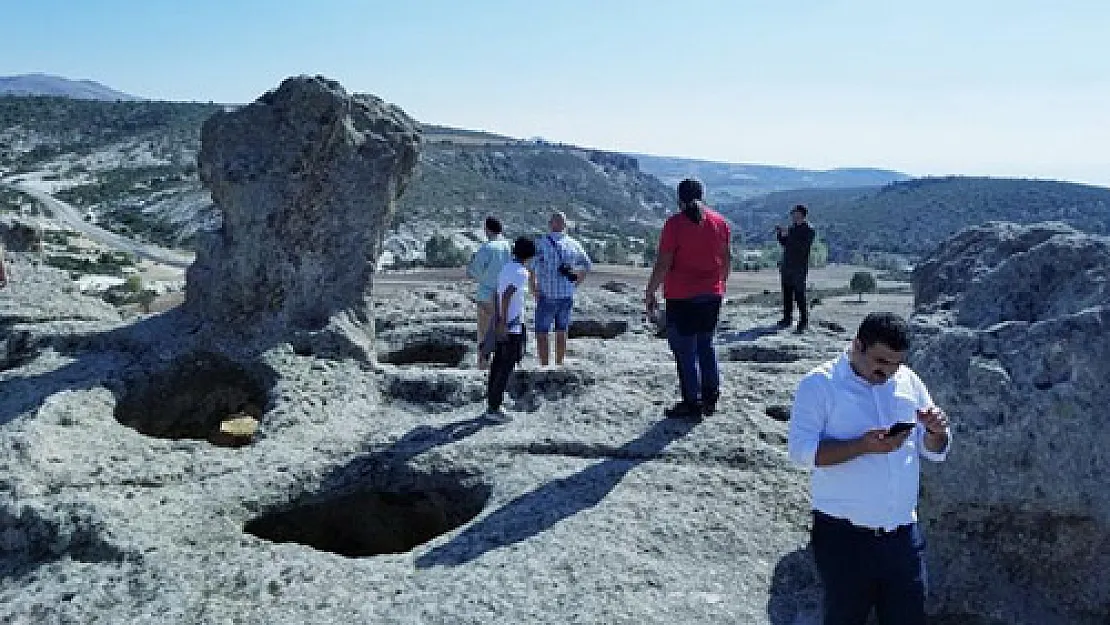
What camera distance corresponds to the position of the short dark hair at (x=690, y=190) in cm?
885

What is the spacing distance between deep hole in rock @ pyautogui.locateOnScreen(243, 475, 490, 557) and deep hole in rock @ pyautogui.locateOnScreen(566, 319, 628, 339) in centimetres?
922

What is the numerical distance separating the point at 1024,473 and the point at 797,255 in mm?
9102

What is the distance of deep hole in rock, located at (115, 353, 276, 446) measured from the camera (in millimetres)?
10922

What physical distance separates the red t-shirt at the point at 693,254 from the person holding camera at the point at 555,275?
2.51m

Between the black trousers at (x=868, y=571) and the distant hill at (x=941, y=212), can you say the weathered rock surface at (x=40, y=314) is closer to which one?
the black trousers at (x=868, y=571)

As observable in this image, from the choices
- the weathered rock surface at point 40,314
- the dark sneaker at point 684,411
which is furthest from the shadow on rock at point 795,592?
the weathered rock surface at point 40,314

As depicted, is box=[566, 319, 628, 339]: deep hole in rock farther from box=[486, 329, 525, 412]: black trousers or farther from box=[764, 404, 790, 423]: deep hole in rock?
box=[486, 329, 525, 412]: black trousers

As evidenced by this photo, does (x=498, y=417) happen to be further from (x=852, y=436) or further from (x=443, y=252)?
(x=443, y=252)

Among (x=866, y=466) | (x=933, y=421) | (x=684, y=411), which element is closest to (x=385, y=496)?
(x=684, y=411)

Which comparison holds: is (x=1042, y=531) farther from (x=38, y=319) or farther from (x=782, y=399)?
(x=38, y=319)

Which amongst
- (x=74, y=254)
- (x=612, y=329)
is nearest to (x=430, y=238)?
(x=74, y=254)

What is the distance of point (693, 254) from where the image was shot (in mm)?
9023

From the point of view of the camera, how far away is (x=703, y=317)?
9.21 metres

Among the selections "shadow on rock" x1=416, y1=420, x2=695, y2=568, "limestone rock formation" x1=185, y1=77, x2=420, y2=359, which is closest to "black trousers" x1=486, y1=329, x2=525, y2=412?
"shadow on rock" x1=416, y1=420, x2=695, y2=568
